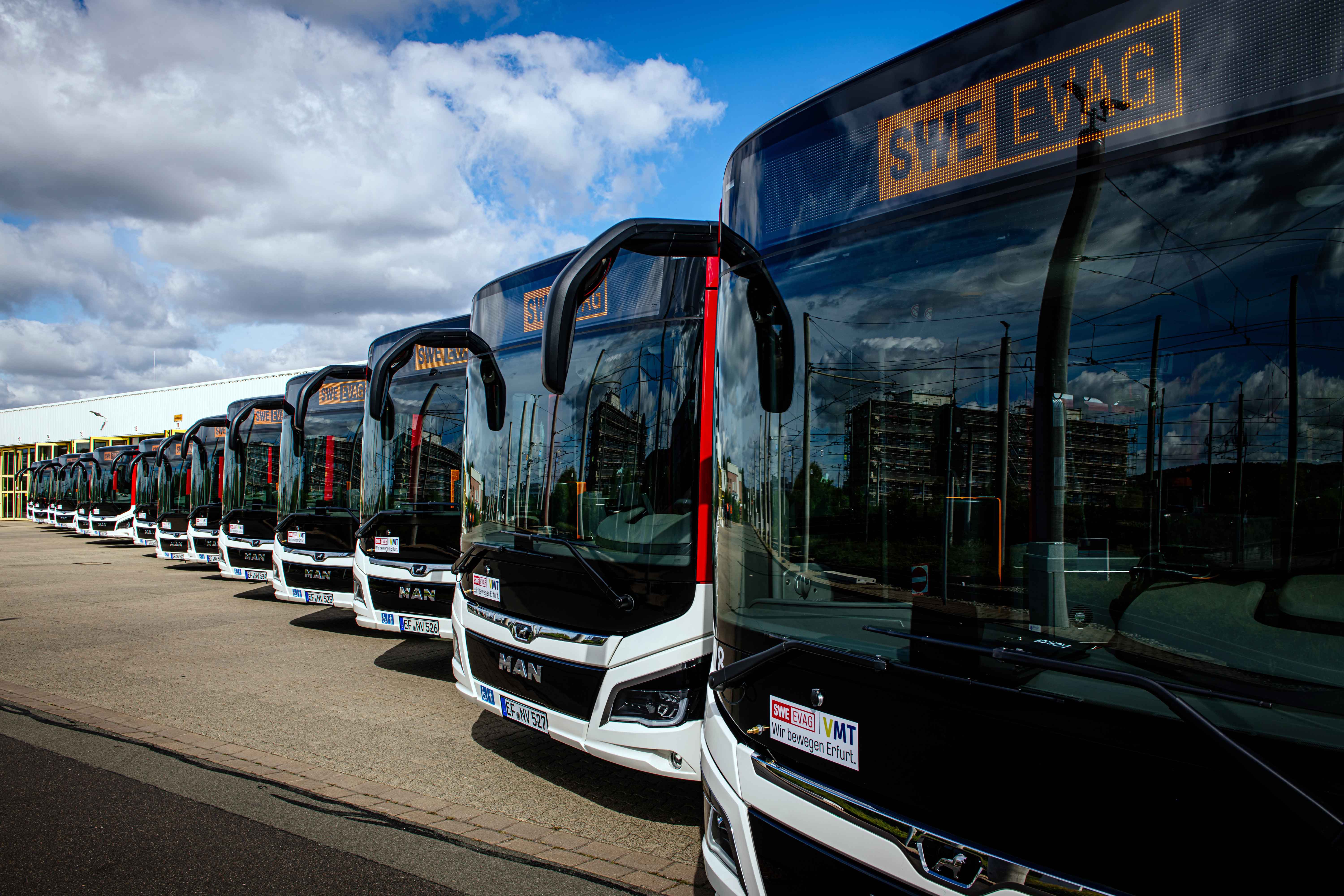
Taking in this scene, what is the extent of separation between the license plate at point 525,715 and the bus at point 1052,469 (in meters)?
1.63

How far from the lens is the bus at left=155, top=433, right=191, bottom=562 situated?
18406 millimetres

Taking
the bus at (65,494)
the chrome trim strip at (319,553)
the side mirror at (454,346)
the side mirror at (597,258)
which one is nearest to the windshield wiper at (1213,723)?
the side mirror at (597,258)

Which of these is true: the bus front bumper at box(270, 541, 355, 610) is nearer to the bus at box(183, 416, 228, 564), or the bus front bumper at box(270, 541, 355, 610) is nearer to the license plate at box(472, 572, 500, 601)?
the license plate at box(472, 572, 500, 601)

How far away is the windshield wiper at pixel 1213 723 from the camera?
1.41 m

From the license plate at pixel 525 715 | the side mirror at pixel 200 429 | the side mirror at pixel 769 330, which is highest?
the side mirror at pixel 200 429

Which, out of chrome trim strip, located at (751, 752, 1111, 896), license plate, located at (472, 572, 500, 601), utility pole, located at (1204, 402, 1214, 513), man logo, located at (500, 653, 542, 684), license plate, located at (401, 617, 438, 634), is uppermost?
utility pole, located at (1204, 402, 1214, 513)

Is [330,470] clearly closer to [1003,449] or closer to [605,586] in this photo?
[605,586]

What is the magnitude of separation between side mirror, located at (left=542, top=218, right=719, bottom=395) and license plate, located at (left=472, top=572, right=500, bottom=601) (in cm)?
175

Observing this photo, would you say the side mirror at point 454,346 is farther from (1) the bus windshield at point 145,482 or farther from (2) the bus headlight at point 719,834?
(1) the bus windshield at point 145,482

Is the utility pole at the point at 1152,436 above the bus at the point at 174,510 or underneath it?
above

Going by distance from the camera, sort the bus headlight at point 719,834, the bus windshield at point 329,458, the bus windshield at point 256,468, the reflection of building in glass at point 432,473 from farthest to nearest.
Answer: the bus windshield at point 256,468 < the bus windshield at point 329,458 < the reflection of building in glass at point 432,473 < the bus headlight at point 719,834

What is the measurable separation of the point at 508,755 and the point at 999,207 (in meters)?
4.45

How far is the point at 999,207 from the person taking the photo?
2.11 meters

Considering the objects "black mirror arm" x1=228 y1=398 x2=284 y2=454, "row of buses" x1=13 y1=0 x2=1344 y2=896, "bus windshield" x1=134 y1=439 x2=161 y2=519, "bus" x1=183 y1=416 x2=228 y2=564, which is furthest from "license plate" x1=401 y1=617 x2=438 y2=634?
"bus windshield" x1=134 y1=439 x2=161 y2=519
